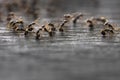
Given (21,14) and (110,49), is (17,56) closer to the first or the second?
(110,49)

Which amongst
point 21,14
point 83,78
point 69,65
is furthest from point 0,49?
point 21,14

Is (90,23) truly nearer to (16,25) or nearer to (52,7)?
(16,25)

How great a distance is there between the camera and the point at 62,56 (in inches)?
310

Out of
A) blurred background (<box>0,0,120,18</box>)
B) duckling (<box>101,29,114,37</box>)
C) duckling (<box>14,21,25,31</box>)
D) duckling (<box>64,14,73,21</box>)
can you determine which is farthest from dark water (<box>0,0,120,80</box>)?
blurred background (<box>0,0,120,18</box>)

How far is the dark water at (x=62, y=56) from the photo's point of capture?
682 cm

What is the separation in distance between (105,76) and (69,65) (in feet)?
2.74

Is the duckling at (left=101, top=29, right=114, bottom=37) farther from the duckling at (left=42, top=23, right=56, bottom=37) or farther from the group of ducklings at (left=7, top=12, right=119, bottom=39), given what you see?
the duckling at (left=42, top=23, right=56, bottom=37)

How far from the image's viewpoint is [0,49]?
8.45m

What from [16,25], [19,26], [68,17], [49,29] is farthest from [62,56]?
[68,17]

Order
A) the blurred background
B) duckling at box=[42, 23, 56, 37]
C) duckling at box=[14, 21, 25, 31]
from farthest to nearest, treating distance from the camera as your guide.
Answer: the blurred background < duckling at box=[14, 21, 25, 31] < duckling at box=[42, 23, 56, 37]

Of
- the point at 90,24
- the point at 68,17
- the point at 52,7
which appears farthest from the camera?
the point at 52,7

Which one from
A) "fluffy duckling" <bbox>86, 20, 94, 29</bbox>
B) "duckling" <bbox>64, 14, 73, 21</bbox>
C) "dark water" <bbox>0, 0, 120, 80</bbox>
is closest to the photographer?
"dark water" <bbox>0, 0, 120, 80</bbox>

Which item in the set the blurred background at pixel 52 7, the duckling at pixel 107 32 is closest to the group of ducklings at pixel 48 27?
the duckling at pixel 107 32

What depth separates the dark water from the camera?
682cm
